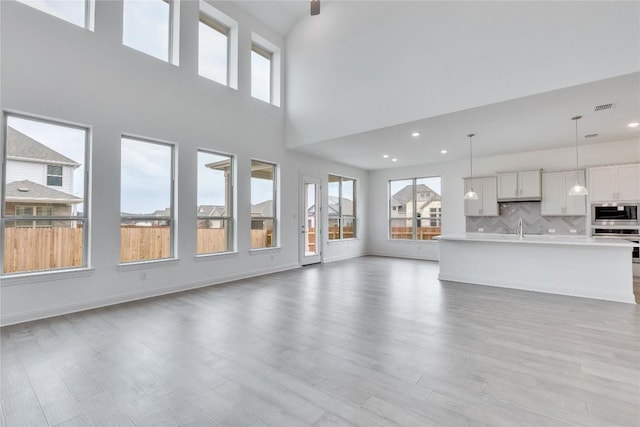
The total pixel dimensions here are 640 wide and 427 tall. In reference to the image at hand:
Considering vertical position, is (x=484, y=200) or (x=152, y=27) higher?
(x=152, y=27)

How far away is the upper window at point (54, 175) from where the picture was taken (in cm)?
385

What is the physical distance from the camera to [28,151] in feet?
12.2

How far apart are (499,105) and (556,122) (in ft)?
5.20

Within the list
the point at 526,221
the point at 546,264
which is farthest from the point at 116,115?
the point at 526,221

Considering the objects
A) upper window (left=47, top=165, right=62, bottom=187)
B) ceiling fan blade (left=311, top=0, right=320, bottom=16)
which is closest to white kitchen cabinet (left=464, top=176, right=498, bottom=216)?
ceiling fan blade (left=311, top=0, right=320, bottom=16)

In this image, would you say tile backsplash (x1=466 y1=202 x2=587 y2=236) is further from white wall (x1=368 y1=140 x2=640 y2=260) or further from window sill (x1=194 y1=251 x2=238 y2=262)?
window sill (x1=194 y1=251 x2=238 y2=262)

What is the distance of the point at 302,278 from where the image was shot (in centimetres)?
604

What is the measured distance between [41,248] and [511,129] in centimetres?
756

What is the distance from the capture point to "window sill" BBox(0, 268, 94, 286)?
349 centimetres

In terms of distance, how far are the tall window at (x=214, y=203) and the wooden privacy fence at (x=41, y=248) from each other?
1810mm

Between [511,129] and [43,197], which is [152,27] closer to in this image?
[43,197]

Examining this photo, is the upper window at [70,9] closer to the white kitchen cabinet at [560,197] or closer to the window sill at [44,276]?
the window sill at [44,276]

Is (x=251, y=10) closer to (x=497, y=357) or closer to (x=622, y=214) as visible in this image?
(x=497, y=357)

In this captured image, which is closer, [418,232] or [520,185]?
[520,185]
